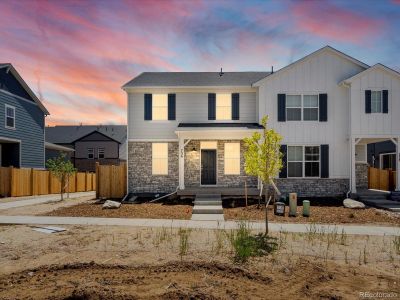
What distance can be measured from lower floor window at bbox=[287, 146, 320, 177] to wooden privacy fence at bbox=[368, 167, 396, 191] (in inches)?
183

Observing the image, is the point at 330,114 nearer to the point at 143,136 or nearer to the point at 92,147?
the point at 143,136

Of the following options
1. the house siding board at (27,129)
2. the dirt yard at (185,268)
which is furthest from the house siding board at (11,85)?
the dirt yard at (185,268)

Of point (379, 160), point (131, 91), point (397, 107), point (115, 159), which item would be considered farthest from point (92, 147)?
point (397, 107)

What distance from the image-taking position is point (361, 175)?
63.4ft

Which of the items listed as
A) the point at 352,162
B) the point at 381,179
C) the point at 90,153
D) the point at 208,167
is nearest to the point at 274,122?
the point at 208,167

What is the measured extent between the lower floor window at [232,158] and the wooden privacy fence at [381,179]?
28.1ft

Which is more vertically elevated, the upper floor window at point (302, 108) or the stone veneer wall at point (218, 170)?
the upper floor window at point (302, 108)

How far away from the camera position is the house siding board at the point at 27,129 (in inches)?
923

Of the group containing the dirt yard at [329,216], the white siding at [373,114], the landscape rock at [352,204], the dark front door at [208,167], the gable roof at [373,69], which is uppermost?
the gable roof at [373,69]

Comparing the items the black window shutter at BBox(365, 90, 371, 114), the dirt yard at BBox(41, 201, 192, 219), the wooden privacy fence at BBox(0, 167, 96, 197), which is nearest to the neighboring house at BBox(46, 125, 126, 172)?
the wooden privacy fence at BBox(0, 167, 96, 197)

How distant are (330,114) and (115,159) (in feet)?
116

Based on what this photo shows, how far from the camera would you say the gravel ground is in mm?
12852

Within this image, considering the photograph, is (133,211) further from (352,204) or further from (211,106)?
(352,204)

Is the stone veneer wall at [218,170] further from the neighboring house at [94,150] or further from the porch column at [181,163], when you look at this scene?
the neighboring house at [94,150]
